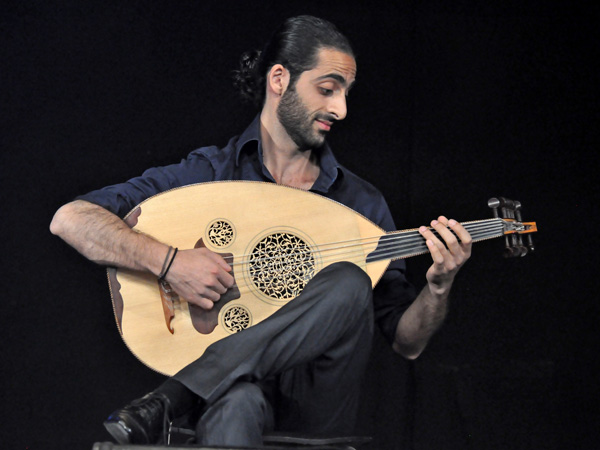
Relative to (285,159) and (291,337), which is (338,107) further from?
(291,337)

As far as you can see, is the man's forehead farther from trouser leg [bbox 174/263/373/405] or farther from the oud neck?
trouser leg [bbox 174/263/373/405]

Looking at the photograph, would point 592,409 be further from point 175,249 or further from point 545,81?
point 175,249

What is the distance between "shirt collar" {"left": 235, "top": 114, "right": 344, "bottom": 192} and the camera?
2.20 meters

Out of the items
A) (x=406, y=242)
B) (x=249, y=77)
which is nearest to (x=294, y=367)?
(x=406, y=242)

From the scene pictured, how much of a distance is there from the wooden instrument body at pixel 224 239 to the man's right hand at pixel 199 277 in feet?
0.14

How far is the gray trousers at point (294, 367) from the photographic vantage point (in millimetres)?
1353

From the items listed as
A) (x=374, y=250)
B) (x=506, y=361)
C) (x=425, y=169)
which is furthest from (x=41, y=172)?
(x=506, y=361)

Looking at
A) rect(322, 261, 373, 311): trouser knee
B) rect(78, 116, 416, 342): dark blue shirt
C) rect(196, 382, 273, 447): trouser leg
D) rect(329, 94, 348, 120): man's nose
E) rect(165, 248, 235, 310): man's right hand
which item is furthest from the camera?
rect(329, 94, 348, 120): man's nose

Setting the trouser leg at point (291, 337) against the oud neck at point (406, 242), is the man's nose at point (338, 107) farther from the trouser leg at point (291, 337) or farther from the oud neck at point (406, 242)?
the trouser leg at point (291, 337)

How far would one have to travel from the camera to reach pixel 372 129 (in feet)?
8.88

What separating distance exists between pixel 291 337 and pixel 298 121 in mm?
935

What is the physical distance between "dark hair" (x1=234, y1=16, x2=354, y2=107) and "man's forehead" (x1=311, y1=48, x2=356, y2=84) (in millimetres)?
17

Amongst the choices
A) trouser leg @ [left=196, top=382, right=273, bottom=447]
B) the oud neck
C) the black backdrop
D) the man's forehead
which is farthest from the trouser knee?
the black backdrop

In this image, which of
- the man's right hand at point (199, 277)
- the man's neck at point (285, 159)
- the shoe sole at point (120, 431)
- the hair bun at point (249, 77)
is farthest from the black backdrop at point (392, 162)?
the shoe sole at point (120, 431)
